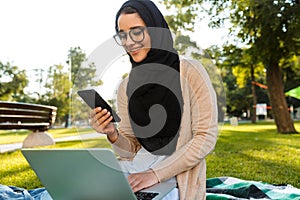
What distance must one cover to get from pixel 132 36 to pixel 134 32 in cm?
2

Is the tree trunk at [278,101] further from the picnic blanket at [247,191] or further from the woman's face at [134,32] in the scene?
the woman's face at [134,32]

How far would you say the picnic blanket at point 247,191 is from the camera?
2266 mm

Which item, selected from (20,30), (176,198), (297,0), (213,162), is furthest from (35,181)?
(20,30)

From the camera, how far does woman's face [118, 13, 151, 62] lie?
57.9 inches

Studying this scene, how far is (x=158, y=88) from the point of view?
61.9 inches

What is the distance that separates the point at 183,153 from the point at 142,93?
1.02 ft

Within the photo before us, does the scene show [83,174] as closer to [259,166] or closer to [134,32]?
[134,32]

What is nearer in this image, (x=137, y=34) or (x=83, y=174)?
(x=83, y=174)

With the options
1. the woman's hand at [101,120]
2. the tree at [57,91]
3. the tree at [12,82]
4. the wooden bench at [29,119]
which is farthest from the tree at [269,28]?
the tree at [12,82]

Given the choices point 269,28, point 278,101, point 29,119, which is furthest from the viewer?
point 278,101

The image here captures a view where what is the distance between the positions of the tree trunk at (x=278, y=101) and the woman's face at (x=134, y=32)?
9140 mm

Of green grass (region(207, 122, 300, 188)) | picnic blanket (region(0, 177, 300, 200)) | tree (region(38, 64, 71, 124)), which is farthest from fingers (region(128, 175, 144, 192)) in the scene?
tree (region(38, 64, 71, 124))

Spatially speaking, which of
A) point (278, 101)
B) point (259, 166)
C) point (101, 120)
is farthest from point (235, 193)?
point (278, 101)

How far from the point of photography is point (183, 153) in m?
1.48
